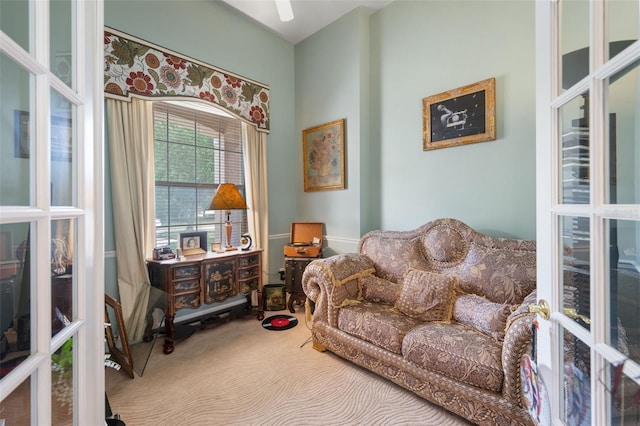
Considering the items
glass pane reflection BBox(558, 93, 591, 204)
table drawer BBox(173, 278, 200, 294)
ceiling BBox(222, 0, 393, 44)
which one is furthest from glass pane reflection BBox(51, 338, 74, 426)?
ceiling BBox(222, 0, 393, 44)

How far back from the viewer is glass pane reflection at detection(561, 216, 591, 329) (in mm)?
717

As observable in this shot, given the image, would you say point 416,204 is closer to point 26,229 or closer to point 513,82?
point 513,82

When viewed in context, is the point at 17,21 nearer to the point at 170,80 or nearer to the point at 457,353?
the point at 457,353

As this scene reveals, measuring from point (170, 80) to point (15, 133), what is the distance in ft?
7.91

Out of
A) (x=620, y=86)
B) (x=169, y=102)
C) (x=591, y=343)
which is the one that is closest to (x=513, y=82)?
(x=620, y=86)

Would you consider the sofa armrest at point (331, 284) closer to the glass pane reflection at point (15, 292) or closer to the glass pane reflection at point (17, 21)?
the glass pane reflection at point (15, 292)

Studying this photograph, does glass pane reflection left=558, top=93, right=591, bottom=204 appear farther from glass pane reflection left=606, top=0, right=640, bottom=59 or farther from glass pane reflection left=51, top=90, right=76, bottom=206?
glass pane reflection left=51, top=90, right=76, bottom=206

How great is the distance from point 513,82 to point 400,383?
8.22 ft

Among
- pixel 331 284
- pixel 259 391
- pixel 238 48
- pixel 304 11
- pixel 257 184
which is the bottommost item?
pixel 259 391

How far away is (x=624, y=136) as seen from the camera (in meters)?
0.63

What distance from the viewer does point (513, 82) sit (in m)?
2.25

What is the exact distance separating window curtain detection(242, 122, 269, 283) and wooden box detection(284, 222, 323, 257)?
35 cm

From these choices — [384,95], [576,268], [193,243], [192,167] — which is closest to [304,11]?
[384,95]

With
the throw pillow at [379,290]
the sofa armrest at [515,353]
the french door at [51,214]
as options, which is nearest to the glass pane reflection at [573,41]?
the sofa armrest at [515,353]
